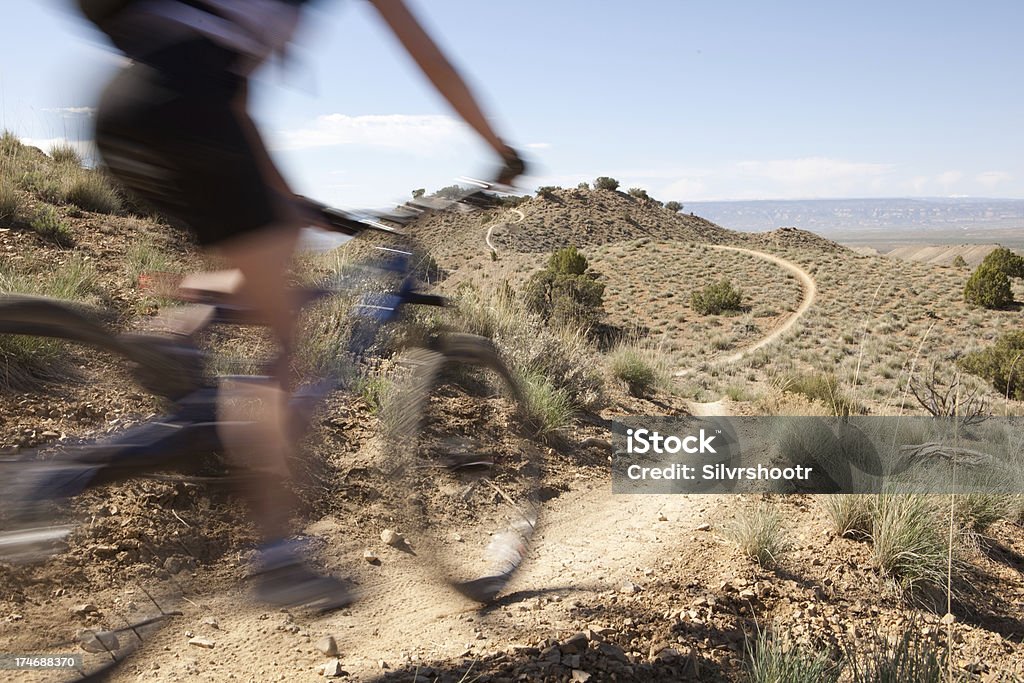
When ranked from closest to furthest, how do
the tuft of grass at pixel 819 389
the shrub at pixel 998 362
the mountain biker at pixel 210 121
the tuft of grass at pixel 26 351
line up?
1. the mountain biker at pixel 210 121
2. the tuft of grass at pixel 26 351
3. the tuft of grass at pixel 819 389
4. the shrub at pixel 998 362

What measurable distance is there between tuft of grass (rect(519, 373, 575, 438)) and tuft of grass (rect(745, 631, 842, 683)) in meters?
2.36

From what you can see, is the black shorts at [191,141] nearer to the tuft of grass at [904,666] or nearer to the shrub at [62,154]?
the tuft of grass at [904,666]

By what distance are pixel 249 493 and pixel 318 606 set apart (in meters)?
0.41

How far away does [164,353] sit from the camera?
185 cm

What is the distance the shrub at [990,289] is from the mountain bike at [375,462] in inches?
1167

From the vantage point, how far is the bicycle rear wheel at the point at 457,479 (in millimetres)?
2619

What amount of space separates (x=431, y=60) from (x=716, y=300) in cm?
2738

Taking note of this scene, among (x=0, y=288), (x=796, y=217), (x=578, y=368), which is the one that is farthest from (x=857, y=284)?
(x=796, y=217)

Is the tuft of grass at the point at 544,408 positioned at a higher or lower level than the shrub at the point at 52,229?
lower

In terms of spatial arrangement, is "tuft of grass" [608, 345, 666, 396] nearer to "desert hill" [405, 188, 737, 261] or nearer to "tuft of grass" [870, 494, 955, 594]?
"tuft of grass" [870, 494, 955, 594]

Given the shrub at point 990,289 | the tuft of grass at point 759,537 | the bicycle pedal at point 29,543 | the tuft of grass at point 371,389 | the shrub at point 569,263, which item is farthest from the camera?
the shrub at point 990,289

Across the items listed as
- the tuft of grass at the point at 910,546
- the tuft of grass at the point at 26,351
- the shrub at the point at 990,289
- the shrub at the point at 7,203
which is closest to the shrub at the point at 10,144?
the shrub at the point at 7,203

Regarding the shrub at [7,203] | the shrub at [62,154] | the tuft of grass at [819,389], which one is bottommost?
the tuft of grass at [819,389]

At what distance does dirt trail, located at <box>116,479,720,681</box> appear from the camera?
85.3 inches
